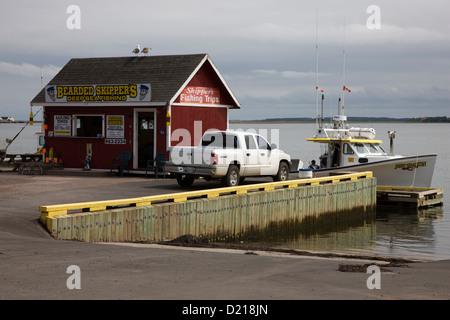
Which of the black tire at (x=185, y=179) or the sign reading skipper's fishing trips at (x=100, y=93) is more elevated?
the sign reading skipper's fishing trips at (x=100, y=93)

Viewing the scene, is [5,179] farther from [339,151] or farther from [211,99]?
[339,151]

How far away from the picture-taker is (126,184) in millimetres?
21594

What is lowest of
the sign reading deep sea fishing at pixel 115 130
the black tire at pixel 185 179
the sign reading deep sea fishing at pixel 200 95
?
the black tire at pixel 185 179

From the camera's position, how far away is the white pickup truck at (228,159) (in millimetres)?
20750

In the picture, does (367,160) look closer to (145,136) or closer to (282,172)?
(282,172)

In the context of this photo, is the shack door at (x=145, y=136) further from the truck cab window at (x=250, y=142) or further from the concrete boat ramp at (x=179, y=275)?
the concrete boat ramp at (x=179, y=275)

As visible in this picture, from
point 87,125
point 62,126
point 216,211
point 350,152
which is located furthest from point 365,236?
point 62,126

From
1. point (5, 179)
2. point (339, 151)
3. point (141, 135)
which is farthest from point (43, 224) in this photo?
point (339, 151)

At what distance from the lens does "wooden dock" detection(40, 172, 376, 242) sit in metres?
13.8

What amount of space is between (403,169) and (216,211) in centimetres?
1404

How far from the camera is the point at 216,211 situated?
1764 centimetres

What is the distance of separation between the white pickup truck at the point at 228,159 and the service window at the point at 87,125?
623 centimetres

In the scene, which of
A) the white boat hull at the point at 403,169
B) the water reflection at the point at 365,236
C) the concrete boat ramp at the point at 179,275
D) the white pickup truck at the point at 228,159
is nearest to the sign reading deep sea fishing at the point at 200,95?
the white pickup truck at the point at 228,159
